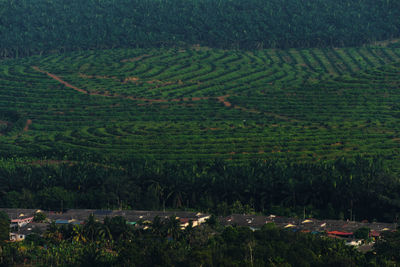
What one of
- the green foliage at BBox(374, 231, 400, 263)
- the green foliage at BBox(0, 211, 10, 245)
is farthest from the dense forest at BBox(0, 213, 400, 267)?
the green foliage at BBox(0, 211, 10, 245)

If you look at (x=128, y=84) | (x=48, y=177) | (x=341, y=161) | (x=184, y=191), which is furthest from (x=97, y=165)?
(x=128, y=84)

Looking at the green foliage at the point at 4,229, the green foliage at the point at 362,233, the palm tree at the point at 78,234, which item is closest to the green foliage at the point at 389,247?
the green foliage at the point at 362,233

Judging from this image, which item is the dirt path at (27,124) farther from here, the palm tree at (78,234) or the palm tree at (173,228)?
the palm tree at (173,228)

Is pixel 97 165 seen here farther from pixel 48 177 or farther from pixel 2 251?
pixel 2 251

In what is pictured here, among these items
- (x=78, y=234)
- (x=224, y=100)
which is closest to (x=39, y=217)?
(x=78, y=234)

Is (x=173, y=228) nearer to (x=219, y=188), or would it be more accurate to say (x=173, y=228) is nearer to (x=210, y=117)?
(x=219, y=188)

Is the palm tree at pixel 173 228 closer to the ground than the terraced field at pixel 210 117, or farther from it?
closer to the ground
